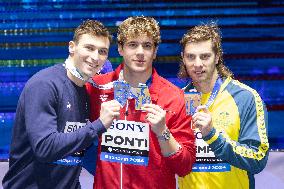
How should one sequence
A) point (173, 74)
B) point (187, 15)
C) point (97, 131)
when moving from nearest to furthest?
point (97, 131)
point (173, 74)
point (187, 15)

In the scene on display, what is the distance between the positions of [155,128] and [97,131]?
0.92 ft

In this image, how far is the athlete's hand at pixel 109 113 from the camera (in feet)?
7.80

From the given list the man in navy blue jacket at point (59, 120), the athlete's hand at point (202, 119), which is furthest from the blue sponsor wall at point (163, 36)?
the athlete's hand at point (202, 119)

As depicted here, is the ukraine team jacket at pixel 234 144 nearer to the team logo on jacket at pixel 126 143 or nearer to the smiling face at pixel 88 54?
the team logo on jacket at pixel 126 143

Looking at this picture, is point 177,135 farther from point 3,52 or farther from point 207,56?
point 3,52

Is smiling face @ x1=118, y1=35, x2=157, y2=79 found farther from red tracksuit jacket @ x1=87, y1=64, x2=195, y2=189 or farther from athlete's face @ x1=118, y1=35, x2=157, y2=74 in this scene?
red tracksuit jacket @ x1=87, y1=64, x2=195, y2=189

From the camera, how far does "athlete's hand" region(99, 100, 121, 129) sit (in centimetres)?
238

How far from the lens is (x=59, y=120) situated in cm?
251

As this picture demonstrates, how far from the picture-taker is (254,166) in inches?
105

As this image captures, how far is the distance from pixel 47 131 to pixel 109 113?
31cm

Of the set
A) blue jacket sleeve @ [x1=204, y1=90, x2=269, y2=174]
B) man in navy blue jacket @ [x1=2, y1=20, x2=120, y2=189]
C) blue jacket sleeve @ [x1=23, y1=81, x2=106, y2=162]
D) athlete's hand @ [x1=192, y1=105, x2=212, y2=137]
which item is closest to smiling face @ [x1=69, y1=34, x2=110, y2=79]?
man in navy blue jacket @ [x1=2, y1=20, x2=120, y2=189]

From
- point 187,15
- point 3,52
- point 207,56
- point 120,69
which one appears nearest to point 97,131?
point 120,69

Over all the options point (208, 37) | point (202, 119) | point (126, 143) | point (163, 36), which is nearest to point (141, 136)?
point (126, 143)

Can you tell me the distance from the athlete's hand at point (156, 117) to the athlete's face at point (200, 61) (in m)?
0.48
